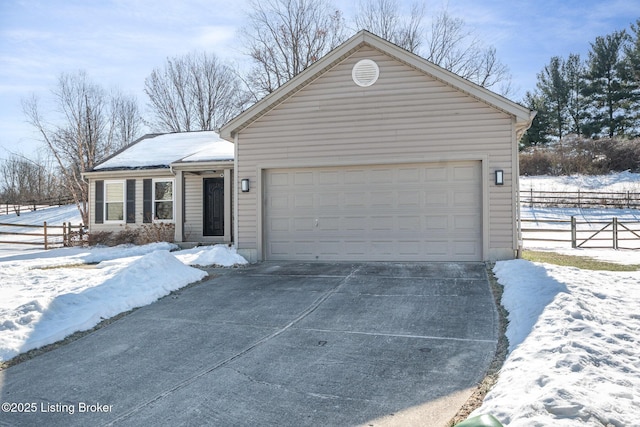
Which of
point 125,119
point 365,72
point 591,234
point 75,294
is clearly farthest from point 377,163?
point 125,119

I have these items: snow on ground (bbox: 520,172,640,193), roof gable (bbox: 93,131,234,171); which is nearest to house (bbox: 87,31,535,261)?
roof gable (bbox: 93,131,234,171)

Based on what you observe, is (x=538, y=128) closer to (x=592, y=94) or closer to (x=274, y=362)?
(x=592, y=94)

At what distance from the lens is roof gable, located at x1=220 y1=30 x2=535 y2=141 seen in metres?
9.48

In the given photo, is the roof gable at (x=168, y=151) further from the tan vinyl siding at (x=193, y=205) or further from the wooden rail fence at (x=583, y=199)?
the wooden rail fence at (x=583, y=199)

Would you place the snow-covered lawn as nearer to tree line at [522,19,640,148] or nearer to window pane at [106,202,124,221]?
window pane at [106,202,124,221]

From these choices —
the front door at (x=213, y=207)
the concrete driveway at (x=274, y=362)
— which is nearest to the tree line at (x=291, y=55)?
the front door at (x=213, y=207)

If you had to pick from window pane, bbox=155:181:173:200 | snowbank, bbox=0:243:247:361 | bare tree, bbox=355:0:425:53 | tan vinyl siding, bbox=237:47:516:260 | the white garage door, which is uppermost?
bare tree, bbox=355:0:425:53

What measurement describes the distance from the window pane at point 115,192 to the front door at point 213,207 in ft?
12.4

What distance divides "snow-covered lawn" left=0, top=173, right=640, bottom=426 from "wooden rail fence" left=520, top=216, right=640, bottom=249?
4061 millimetres

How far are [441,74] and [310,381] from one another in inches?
312

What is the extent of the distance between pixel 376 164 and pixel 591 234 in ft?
46.7

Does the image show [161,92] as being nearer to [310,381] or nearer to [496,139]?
[496,139]

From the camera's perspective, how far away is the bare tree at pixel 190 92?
112ft

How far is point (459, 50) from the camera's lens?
90.5 feet
